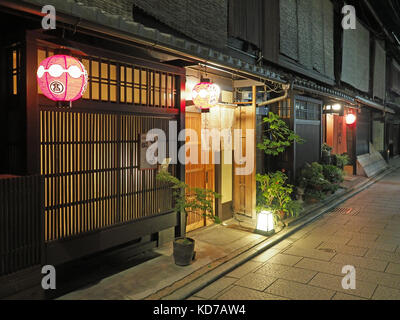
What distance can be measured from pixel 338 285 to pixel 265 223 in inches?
154

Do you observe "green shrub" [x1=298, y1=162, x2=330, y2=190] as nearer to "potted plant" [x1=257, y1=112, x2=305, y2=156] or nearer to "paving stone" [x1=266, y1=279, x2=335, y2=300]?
"potted plant" [x1=257, y1=112, x2=305, y2=156]

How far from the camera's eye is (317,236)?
460 inches

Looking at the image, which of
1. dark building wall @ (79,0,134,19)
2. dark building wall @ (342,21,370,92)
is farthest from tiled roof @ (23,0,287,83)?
dark building wall @ (342,21,370,92)

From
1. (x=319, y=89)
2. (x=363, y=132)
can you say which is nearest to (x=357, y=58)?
(x=363, y=132)

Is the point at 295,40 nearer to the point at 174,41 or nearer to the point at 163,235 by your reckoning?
the point at 174,41

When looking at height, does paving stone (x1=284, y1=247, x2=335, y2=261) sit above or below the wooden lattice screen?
below

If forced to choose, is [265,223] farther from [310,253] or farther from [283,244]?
[310,253]

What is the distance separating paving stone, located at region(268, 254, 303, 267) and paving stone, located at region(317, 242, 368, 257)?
1.28 metres

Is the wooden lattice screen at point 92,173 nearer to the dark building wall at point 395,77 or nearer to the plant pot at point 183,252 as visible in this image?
the plant pot at point 183,252

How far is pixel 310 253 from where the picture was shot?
9914mm

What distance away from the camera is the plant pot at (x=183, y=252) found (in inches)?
331

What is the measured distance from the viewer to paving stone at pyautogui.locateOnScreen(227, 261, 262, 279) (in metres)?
8.33

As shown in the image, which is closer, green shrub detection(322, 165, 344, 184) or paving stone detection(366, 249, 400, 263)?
paving stone detection(366, 249, 400, 263)

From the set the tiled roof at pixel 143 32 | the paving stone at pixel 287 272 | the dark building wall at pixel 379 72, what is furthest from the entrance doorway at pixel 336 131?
the paving stone at pixel 287 272
